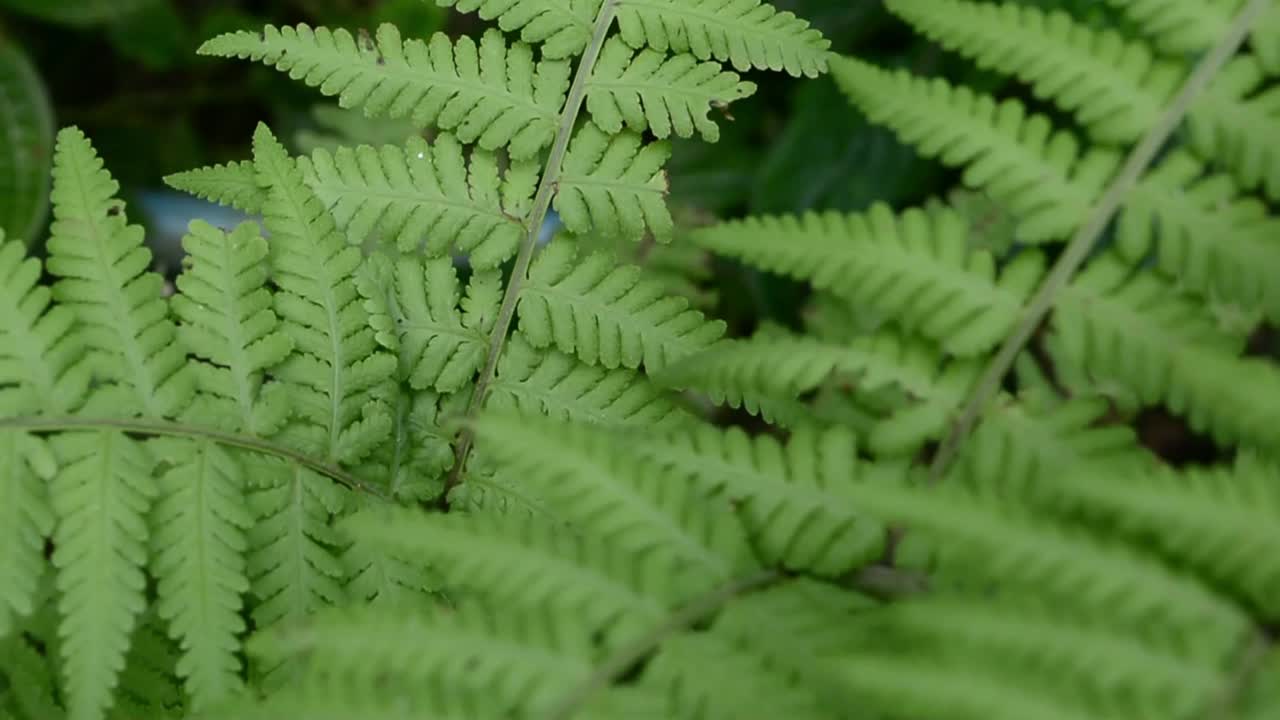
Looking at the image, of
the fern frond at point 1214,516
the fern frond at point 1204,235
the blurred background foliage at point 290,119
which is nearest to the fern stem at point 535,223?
the blurred background foliage at point 290,119

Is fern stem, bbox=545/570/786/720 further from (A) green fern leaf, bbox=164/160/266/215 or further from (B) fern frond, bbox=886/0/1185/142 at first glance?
(A) green fern leaf, bbox=164/160/266/215

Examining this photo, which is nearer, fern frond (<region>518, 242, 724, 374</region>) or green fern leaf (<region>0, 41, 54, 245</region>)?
fern frond (<region>518, 242, 724, 374</region>)

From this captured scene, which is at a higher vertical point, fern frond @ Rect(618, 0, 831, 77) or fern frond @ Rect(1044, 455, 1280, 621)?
fern frond @ Rect(618, 0, 831, 77)

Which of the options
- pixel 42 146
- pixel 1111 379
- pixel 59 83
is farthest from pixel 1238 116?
pixel 59 83

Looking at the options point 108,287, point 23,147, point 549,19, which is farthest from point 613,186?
point 23,147

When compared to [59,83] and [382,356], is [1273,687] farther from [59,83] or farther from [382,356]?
[59,83]

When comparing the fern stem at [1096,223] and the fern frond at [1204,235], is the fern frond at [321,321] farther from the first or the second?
the fern frond at [1204,235]

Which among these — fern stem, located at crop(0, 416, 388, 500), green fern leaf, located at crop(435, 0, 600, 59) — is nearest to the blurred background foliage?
green fern leaf, located at crop(435, 0, 600, 59)
